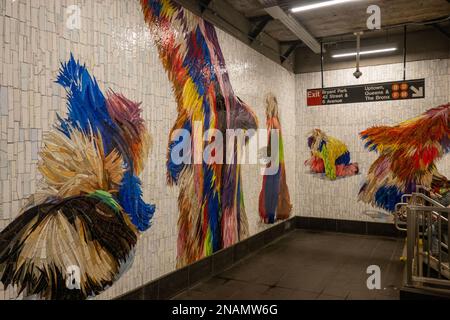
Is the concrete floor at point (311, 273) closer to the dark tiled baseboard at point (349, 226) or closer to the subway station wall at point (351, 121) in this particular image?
the dark tiled baseboard at point (349, 226)

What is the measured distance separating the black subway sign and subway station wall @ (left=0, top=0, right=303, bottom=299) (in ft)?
8.15

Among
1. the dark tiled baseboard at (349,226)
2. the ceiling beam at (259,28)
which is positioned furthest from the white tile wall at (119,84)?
the dark tiled baseboard at (349,226)

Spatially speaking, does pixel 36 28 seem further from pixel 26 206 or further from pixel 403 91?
pixel 403 91

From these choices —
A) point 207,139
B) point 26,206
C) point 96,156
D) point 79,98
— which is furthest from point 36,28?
point 207,139

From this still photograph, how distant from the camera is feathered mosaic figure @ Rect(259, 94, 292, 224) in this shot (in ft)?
18.8

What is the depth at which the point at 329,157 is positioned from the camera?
6809 mm

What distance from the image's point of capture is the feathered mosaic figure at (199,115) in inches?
142

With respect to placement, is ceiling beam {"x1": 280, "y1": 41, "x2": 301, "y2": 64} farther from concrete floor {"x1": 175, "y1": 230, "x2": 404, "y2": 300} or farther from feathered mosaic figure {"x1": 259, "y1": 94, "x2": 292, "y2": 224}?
concrete floor {"x1": 175, "y1": 230, "x2": 404, "y2": 300}

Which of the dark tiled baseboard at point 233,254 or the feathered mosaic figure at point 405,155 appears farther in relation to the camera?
the feathered mosaic figure at point 405,155

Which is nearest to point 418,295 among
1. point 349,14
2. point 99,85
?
point 99,85

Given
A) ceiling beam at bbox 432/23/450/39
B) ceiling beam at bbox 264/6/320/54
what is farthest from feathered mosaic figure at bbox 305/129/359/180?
ceiling beam at bbox 432/23/450/39

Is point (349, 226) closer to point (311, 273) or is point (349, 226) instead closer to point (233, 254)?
point (311, 273)

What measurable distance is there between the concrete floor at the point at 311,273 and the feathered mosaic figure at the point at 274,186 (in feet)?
1.75

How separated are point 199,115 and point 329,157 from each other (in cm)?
366
